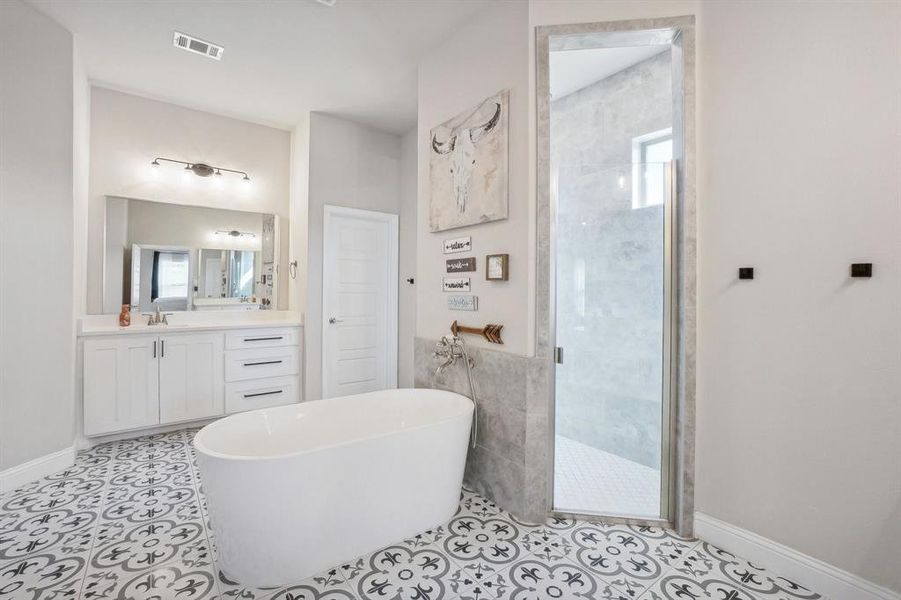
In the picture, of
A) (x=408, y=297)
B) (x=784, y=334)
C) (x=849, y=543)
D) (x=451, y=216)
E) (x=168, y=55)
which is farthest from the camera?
(x=408, y=297)

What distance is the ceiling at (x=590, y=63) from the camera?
2594 mm

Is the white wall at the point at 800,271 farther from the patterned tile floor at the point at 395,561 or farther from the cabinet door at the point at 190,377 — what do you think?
the cabinet door at the point at 190,377

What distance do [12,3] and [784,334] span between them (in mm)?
4468

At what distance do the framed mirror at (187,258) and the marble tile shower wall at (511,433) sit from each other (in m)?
2.57

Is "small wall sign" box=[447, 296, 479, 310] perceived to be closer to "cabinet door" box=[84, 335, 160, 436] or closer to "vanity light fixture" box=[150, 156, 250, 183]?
"cabinet door" box=[84, 335, 160, 436]

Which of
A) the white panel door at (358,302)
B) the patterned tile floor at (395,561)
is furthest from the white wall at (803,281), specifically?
the white panel door at (358,302)

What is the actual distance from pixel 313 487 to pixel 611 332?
175 centimetres

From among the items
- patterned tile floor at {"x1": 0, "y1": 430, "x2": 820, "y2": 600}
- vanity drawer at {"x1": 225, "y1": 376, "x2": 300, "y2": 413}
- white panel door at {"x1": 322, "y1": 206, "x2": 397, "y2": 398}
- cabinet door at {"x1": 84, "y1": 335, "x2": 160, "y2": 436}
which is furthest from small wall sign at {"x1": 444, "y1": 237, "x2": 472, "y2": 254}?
cabinet door at {"x1": 84, "y1": 335, "x2": 160, "y2": 436}

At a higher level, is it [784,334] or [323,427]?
[784,334]

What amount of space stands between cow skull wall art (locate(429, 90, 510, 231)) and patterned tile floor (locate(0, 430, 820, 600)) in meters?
1.66

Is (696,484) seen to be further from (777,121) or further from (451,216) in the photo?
(451,216)

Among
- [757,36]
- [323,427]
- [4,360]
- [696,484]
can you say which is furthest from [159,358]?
[757,36]

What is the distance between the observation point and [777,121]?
5.31 ft

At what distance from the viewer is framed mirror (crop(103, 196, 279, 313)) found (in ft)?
10.4
